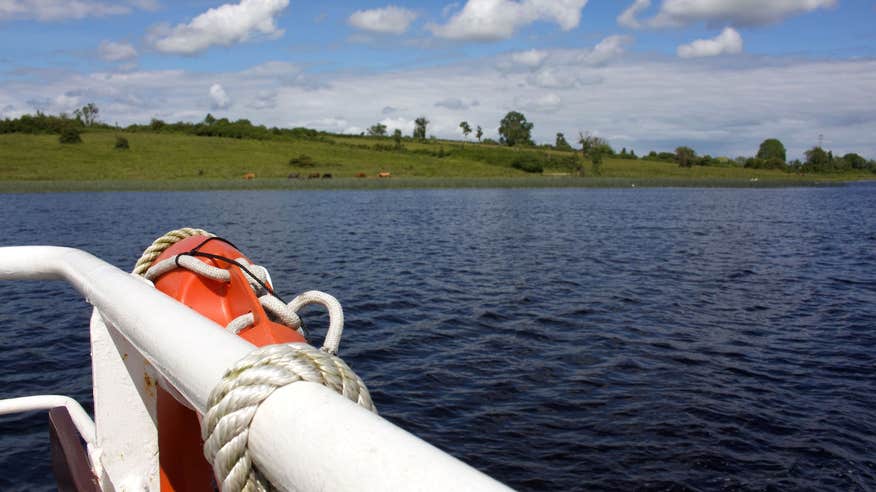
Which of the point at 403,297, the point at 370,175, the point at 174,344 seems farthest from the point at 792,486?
the point at 370,175

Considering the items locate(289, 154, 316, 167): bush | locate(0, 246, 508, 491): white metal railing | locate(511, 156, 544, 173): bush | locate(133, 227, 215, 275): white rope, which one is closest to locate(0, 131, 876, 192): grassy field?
locate(289, 154, 316, 167): bush

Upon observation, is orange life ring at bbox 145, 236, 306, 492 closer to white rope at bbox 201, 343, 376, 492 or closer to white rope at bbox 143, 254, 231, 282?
white rope at bbox 143, 254, 231, 282

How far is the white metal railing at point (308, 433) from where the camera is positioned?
2.92 ft

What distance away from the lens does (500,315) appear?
1385 cm

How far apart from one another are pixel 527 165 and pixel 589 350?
10212 cm

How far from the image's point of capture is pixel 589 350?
1127 cm

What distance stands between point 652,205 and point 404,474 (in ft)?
165

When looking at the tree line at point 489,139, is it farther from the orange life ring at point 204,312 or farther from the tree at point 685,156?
the orange life ring at point 204,312

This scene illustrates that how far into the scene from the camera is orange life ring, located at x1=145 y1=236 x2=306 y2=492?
2.61 m

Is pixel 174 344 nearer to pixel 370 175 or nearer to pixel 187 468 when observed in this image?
pixel 187 468

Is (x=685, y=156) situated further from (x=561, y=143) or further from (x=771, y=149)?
(x=771, y=149)

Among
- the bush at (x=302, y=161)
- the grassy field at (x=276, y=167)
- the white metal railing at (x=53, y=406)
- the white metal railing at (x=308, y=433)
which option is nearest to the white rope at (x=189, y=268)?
the white metal railing at (x=53, y=406)

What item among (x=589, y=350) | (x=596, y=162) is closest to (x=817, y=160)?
(x=596, y=162)

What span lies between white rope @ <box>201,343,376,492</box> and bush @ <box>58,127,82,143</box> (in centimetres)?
10212
